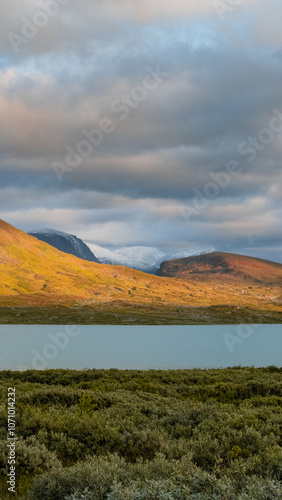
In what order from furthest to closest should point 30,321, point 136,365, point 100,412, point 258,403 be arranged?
point 30,321 < point 136,365 < point 258,403 < point 100,412

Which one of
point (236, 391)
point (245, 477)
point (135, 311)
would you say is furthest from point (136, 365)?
point (135, 311)

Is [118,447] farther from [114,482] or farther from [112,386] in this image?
[112,386]

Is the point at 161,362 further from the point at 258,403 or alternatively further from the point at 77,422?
the point at 77,422

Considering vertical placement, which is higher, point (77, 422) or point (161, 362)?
point (77, 422)

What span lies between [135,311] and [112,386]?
16925 cm

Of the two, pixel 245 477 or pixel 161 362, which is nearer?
pixel 245 477

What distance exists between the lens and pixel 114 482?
302 inches

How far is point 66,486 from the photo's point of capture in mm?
8359

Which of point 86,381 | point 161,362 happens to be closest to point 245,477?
point 86,381

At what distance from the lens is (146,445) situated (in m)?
12.1

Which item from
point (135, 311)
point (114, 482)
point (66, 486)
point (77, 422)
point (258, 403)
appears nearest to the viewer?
point (114, 482)

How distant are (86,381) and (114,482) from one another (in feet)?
61.4

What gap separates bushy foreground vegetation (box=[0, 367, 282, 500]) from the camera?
7953mm

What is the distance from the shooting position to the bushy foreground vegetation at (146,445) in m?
7.95
